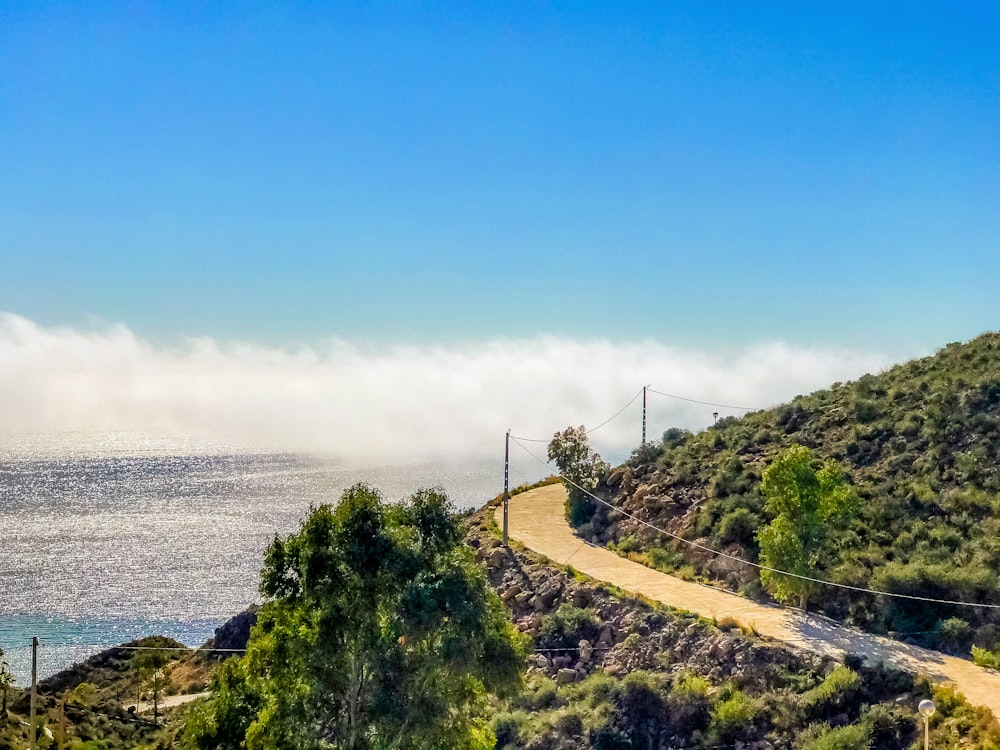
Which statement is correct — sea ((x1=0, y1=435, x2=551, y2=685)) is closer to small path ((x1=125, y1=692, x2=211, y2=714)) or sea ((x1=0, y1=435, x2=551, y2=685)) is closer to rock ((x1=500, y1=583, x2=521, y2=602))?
rock ((x1=500, y1=583, x2=521, y2=602))

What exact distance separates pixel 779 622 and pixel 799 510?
11.5 ft

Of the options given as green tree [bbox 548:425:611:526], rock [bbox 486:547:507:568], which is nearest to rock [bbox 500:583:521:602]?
rock [bbox 486:547:507:568]

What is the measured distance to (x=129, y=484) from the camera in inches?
6240

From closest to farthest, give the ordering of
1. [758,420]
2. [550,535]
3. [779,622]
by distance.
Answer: [779,622]
[550,535]
[758,420]

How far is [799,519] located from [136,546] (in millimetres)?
87054

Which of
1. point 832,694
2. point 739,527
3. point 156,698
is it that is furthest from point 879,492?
point 156,698

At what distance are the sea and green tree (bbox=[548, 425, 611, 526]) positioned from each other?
11843 millimetres

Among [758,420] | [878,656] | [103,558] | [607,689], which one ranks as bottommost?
[103,558]

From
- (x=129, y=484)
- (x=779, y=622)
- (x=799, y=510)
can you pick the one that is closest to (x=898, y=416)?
(x=799, y=510)

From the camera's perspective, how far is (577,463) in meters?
40.7

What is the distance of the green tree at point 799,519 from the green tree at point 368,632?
45.1 feet

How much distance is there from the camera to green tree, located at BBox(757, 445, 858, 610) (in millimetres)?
23797

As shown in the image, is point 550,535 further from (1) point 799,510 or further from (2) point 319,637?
(2) point 319,637

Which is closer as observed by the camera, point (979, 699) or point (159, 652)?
point (979, 699)
